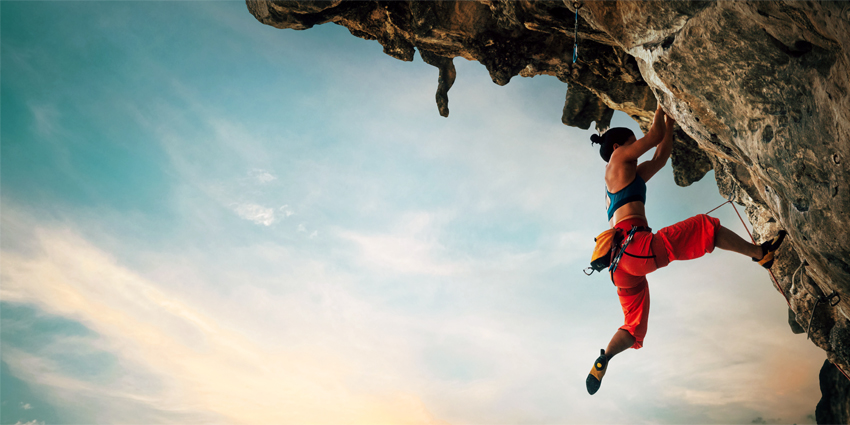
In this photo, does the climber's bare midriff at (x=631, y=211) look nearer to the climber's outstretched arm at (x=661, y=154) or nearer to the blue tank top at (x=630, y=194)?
the blue tank top at (x=630, y=194)

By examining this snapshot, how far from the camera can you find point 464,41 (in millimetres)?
9016

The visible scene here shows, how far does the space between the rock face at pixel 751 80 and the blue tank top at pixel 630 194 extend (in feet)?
3.13

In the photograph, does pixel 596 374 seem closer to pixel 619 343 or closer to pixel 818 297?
pixel 619 343

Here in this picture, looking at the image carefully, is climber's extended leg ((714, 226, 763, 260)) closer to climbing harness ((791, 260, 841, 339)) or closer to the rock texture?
climbing harness ((791, 260, 841, 339))

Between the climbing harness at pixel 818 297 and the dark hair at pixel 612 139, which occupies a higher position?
the dark hair at pixel 612 139

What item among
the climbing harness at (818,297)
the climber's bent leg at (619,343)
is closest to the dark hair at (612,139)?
the climber's bent leg at (619,343)

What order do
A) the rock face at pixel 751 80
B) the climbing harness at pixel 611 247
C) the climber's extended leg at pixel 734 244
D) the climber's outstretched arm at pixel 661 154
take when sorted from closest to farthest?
the rock face at pixel 751 80 < the climber's extended leg at pixel 734 244 < the climbing harness at pixel 611 247 < the climber's outstretched arm at pixel 661 154

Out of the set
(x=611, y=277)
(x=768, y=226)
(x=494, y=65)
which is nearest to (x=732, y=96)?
(x=611, y=277)

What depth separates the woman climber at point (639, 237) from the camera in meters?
4.73

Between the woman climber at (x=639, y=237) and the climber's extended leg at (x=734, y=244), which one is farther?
the woman climber at (x=639, y=237)

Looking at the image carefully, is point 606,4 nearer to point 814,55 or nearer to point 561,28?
point 561,28

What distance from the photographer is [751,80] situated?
163 inches

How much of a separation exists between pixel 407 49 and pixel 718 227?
7.58 metres

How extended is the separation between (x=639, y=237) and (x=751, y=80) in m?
2.03
